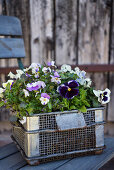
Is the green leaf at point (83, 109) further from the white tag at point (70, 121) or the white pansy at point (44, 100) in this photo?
the white pansy at point (44, 100)

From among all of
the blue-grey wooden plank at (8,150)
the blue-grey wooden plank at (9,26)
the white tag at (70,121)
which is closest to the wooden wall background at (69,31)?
the blue-grey wooden plank at (9,26)

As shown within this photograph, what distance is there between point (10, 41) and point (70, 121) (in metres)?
0.93

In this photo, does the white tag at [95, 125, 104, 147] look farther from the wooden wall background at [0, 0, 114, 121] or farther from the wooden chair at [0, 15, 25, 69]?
the wooden wall background at [0, 0, 114, 121]

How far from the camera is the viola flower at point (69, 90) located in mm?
898

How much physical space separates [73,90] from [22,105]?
0.22 m

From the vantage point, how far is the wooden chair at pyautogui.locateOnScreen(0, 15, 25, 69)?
5.08ft

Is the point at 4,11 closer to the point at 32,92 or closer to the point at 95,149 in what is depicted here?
the point at 32,92

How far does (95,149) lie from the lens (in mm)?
978

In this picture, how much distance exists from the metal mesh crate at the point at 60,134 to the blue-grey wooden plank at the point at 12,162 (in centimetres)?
5

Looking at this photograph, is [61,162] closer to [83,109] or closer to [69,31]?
[83,109]

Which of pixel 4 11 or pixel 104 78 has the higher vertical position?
pixel 4 11

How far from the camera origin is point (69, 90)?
0.90 meters

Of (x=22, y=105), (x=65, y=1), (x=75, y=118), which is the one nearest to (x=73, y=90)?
(x=75, y=118)

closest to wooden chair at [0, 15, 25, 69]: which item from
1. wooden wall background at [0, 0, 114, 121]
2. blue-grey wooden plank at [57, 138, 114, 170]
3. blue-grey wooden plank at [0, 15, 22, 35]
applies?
blue-grey wooden plank at [0, 15, 22, 35]
